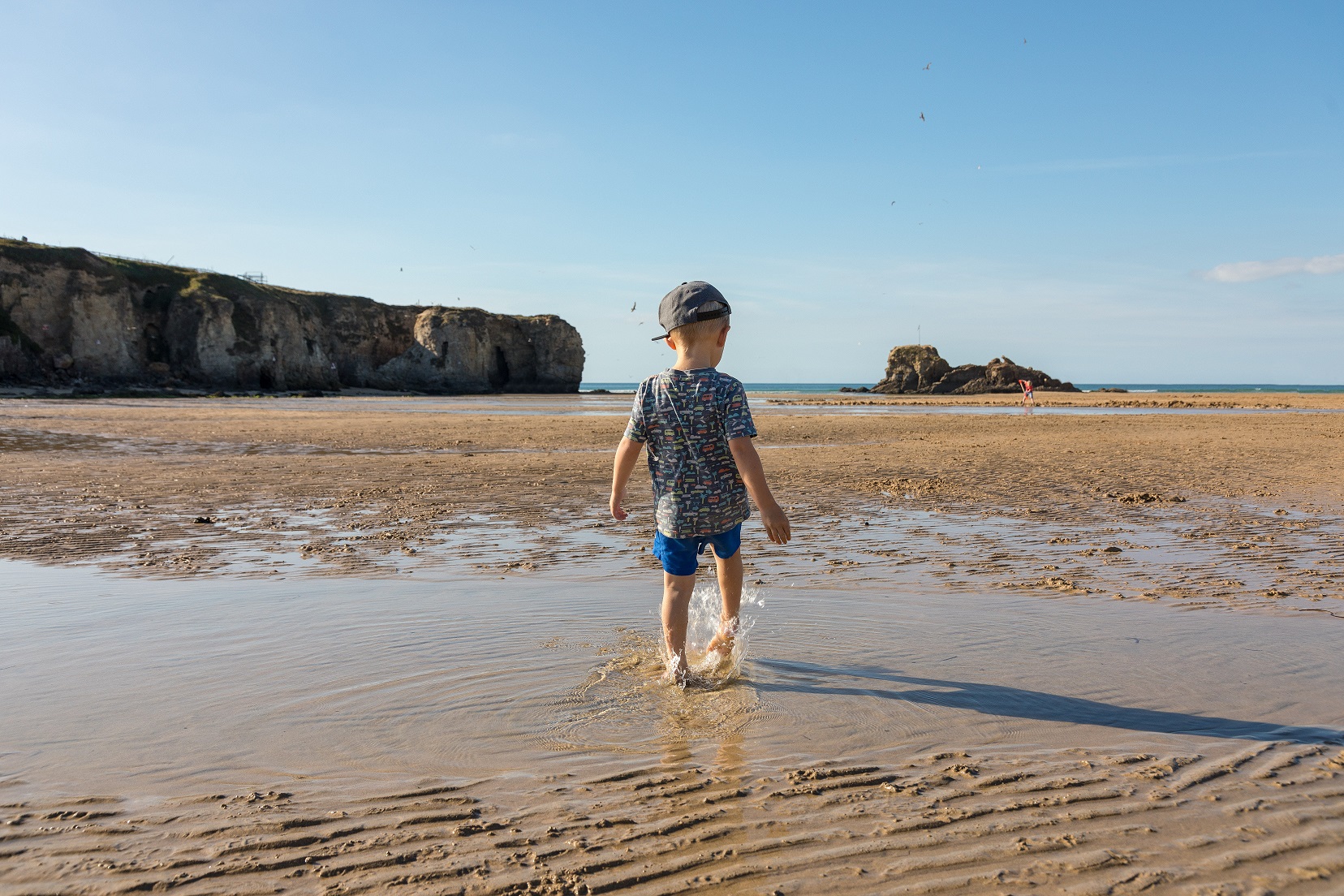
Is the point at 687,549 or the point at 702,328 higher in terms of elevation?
→ the point at 702,328

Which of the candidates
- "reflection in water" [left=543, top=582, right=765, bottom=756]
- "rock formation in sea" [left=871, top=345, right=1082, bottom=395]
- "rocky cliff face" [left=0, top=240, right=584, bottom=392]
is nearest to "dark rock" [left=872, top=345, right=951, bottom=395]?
"rock formation in sea" [left=871, top=345, right=1082, bottom=395]

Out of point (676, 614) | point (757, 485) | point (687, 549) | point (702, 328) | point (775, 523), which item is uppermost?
point (702, 328)

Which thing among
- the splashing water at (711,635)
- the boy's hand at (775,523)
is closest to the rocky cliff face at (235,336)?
the splashing water at (711,635)

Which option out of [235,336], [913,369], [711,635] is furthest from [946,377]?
[711,635]

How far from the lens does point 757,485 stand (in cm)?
382

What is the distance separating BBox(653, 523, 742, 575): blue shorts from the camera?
3.99m

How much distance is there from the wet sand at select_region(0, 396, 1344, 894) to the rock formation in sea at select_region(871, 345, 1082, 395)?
6481cm

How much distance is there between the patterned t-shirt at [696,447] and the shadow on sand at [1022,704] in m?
0.76

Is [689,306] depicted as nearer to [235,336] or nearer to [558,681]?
[558,681]

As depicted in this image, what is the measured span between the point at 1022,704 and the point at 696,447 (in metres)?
1.65

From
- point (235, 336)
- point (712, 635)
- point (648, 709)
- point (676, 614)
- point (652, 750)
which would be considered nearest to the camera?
point (652, 750)

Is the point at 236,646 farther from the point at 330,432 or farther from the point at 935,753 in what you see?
the point at 330,432

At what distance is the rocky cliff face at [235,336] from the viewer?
51.0m

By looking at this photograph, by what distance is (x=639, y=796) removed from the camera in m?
2.77
